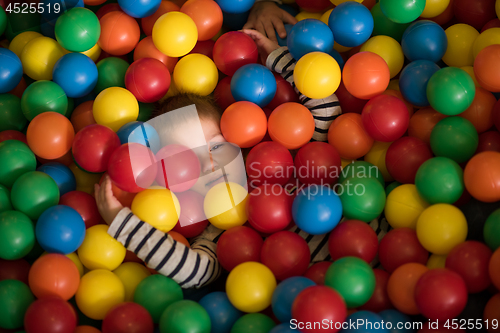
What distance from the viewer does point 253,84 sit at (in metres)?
1.60

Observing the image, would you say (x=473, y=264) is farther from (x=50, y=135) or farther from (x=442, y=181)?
(x=50, y=135)

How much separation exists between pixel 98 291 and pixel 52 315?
0.17 meters

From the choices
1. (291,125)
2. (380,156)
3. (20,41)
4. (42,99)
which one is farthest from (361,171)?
(20,41)

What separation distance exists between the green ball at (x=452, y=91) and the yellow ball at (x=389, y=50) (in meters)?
0.28

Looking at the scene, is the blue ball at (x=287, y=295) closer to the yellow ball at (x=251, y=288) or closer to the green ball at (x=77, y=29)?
the yellow ball at (x=251, y=288)

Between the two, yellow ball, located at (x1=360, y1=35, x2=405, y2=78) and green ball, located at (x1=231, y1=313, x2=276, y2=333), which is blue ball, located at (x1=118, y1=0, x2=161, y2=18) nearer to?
yellow ball, located at (x1=360, y1=35, x2=405, y2=78)

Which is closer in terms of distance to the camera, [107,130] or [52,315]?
[52,315]

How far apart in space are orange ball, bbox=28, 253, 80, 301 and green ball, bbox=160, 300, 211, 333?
0.93ft

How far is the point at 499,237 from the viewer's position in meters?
1.14

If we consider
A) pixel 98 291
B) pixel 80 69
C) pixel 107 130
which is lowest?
pixel 98 291

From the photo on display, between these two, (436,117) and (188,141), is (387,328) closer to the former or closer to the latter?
(436,117)

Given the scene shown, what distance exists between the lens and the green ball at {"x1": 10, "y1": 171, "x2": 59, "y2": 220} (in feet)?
4.43

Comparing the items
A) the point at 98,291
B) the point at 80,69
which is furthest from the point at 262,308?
the point at 80,69

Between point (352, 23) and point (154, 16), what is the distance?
0.80 metres
